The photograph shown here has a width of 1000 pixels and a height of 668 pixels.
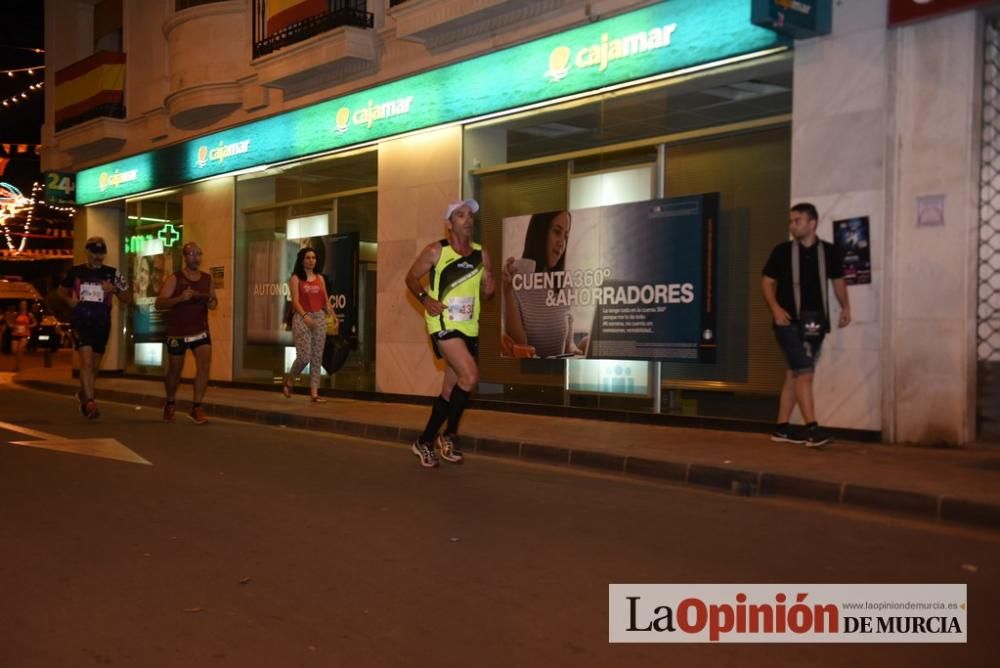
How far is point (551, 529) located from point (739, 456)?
105 inches

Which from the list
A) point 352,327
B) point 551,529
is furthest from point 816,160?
point 352,327

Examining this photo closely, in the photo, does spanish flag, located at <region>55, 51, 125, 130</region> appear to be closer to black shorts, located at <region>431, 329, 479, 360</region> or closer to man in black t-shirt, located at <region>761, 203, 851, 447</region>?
black shorts, located at <region>431, 329, 479, 360</region>

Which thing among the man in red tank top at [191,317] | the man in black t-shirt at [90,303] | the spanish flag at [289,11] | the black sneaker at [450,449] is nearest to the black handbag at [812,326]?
the black sneaker at [450,449]

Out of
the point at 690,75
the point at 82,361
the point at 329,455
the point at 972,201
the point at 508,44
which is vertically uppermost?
the point at 508,44

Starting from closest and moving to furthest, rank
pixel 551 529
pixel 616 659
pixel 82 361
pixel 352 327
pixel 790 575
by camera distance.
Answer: pixel 616 659 → pixel 790 575 → pixel 551 529 → pixel 82 361 → pixel 352 327

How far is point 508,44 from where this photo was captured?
38.4 feet

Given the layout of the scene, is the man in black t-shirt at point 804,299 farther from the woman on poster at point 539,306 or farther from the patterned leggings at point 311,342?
the patterned leggings at point 311,342

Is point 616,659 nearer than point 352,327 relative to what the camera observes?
Yes

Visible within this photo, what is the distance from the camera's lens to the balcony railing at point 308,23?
44.8 ft

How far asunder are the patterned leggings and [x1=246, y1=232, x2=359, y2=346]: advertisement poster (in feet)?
4.33

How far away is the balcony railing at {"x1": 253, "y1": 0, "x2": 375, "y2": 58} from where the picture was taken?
13664 mm

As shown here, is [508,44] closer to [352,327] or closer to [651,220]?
[651,220]

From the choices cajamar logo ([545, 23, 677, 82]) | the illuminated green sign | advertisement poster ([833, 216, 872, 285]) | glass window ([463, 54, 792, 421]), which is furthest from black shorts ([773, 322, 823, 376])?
cajamar logo ([545, 23, 677, 82])

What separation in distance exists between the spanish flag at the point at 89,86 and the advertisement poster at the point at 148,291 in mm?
3235
